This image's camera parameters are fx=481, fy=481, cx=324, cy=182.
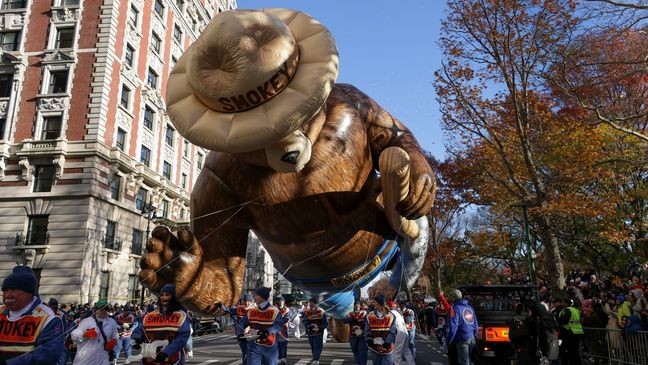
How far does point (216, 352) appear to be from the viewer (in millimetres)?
13250

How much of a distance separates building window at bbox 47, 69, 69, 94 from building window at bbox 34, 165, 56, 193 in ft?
11.3

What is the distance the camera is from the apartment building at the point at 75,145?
1928 cm

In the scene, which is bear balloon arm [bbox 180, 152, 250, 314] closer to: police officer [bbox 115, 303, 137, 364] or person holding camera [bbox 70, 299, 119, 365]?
person holding camera [bbox 70, 299, 119, 365]

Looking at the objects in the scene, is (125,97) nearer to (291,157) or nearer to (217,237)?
(217,237)

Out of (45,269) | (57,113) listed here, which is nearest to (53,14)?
(57,113)

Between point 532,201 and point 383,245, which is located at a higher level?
point 532,201

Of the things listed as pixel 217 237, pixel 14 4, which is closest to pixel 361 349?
pixel 217 237

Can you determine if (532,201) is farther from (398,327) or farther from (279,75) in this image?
(279,75)

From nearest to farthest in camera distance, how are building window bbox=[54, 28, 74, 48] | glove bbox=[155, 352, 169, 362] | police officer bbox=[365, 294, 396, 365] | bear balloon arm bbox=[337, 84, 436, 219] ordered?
bear balloon arm bbox=[337, 84, 436, 219]
glove bbox=[155, 352, 169, 362]
police officer bbox=[365, 294, 396, 365]
building window bbox=[54, 28, 74, 48]

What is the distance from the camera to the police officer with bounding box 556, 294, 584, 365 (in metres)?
8.69

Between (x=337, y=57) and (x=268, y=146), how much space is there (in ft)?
1.37

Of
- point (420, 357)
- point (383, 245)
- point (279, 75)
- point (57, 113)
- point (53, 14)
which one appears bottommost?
point (420, 357)

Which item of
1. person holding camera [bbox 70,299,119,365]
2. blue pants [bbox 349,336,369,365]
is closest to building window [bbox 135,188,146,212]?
blue pants [bbox 349,336,369,365]

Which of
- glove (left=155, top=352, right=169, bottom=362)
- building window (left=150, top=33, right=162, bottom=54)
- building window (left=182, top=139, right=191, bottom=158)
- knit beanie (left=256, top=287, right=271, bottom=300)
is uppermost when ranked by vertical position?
building window (left=150, top=33, right=162, bottom=54)
